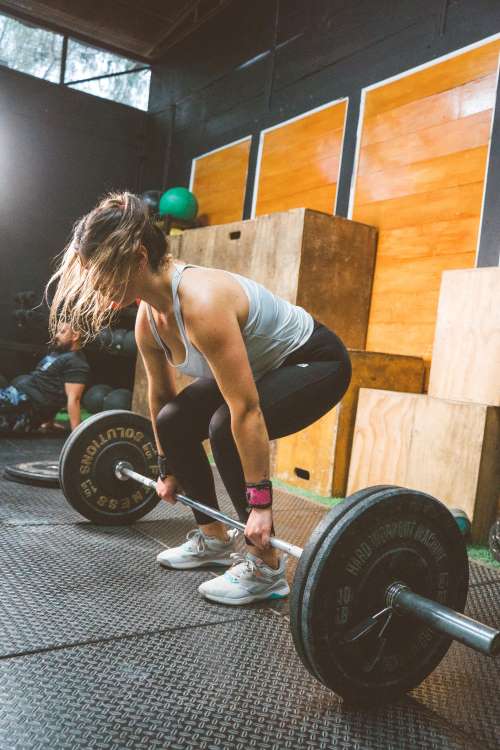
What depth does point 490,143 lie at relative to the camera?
3100 millimetres

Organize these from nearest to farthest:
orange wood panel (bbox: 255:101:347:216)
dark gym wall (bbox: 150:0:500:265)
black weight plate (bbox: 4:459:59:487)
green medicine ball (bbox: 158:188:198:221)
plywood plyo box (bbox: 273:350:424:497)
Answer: black weight plate (bbox: 4:459:59:487) < plywood plyo box (bbox: 273:350:424:497) < dark gym wall (bbox: 150:0:500:265) < orange wood panel (bbox: 255:101:347:216) < green medicine ball (bbox: 158:188:198:221)

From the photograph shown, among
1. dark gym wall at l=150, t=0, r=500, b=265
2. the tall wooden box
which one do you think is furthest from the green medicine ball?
the tall wooden box

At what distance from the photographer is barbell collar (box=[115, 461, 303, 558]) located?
132cm

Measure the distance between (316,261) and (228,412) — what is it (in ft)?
6.73

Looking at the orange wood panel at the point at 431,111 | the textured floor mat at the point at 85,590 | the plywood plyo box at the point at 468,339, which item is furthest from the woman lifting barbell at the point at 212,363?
the orange wood panel at the point at 431,111

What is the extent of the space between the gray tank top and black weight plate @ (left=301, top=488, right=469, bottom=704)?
21.8 inches

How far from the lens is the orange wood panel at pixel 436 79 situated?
10.3 feet

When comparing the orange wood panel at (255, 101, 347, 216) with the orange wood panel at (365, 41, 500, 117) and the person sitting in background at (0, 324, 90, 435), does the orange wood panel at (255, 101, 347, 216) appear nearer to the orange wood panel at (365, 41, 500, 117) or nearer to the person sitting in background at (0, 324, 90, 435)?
the orange wood panel at (365, 41, 500, 117)

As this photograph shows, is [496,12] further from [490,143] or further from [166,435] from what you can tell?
[166,435]

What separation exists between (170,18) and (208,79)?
0.77 metres

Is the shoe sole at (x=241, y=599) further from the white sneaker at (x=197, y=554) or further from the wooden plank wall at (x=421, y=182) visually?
the wooden plank wall at (x=421, y=182)

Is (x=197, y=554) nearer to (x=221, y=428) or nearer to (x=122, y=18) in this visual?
(x=221, y=428)

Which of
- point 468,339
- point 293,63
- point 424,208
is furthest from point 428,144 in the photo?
point 293,63

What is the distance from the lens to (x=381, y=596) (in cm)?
114
